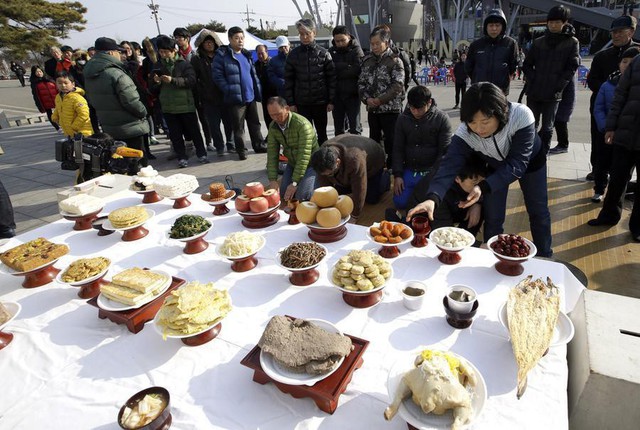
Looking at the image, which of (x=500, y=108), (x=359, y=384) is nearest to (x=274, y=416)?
(x=359, y=384)

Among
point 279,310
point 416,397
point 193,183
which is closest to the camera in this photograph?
point 416,397

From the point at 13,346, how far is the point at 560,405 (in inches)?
81.7

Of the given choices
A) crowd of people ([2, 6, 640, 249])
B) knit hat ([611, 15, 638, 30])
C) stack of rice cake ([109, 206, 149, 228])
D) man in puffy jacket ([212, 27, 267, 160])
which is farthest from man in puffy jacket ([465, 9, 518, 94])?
stack of rice cake ([109, 206, 149, 228])

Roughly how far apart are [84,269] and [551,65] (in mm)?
5382

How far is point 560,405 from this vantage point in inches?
43.1

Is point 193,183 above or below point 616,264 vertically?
above

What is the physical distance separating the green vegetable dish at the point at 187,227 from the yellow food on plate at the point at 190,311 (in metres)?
0.65

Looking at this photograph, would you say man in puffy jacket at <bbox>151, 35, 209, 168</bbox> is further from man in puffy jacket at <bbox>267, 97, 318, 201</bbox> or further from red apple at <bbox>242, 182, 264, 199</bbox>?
red apple at <bbox>242, 182, 264, 199</bbox>

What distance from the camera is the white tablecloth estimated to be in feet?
3.74

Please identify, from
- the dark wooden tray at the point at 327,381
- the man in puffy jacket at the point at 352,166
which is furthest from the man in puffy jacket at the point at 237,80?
the dark wooden tray at the point at 327,381

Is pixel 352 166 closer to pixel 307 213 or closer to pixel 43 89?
pixel 307 213

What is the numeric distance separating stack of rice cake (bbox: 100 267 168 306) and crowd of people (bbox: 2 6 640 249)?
1409 millimetres

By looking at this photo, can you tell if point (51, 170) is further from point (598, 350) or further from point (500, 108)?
point (598, 350)

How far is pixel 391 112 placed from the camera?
4660 mm
